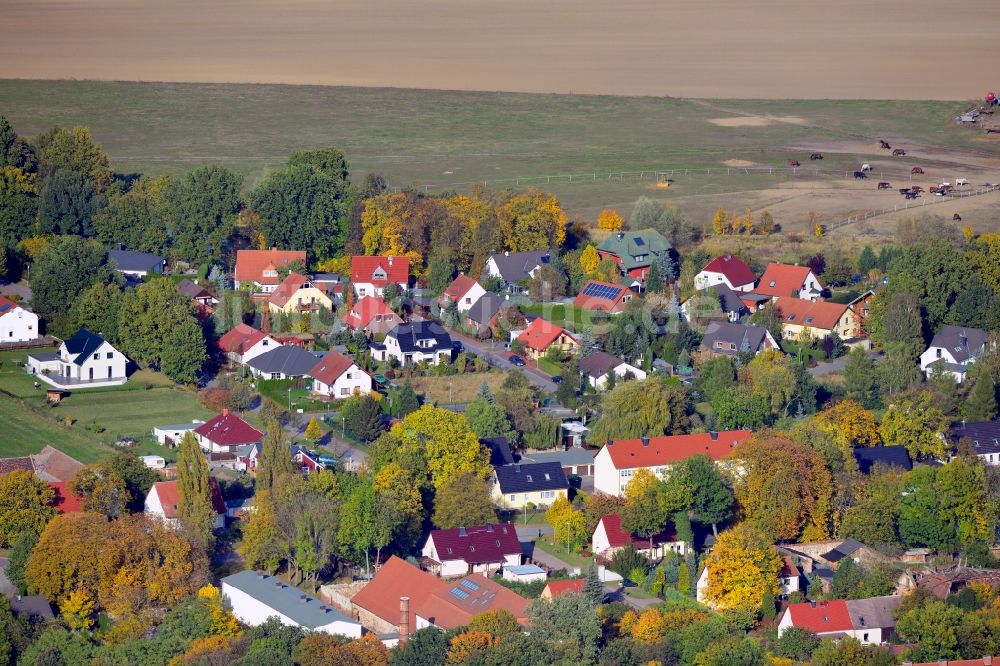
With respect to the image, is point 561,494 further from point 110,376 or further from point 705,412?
point 110,376

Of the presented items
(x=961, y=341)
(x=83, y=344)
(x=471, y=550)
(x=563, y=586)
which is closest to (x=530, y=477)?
(x=471, y=550)

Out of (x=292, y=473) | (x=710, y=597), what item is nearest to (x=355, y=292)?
(x=292, y=473)

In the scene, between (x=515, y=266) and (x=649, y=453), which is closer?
(x=649, y=453)

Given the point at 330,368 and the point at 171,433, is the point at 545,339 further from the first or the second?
the point at 171,433

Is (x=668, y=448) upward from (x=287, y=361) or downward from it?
upward

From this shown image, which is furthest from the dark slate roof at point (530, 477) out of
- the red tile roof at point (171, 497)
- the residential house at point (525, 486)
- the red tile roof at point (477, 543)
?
the red tile roof at point (171, 497)

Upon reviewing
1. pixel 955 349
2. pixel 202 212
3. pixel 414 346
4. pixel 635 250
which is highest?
pixel 202 212

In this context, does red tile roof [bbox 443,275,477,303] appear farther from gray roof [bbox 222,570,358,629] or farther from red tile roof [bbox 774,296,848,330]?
gray roof [bbox 222,570,358,629]
